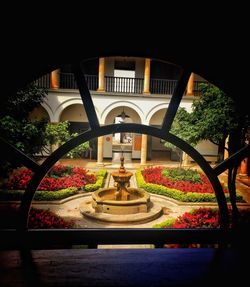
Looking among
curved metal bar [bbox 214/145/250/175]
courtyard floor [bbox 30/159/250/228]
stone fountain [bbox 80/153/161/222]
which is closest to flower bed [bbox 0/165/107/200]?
courtyard floor [bbox 30/159/250/228]

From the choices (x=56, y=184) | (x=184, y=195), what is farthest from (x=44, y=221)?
(x=184, y=195)

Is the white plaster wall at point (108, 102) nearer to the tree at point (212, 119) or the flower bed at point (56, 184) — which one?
the flower bed at point (56, 184)

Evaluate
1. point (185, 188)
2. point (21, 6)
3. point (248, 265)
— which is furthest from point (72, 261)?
point (185, 188)

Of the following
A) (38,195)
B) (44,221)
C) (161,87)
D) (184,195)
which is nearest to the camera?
(44,221)

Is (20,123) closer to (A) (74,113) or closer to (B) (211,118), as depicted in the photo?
(B) (211,118)

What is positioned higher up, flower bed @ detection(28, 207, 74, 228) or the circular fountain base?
flower bed @ detection(28, 207, 74, 228)

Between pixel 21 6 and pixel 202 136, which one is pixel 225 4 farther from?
pixel 202 136

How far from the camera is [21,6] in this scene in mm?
1563

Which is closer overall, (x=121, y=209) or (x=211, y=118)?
(x=121, y=209)

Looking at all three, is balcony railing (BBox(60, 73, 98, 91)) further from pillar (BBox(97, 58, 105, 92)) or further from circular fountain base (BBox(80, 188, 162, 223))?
circular fountain base (BBox(80, 188, 162, 223))

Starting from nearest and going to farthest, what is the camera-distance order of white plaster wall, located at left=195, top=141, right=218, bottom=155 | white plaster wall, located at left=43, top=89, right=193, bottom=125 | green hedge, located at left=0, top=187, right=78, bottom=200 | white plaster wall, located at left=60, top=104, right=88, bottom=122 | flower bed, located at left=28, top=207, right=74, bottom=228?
1. flower bed, located at left=28, top=207, right=74, bottom=228
2. green hedge, located at left=0, top=187, right=78, bottom=200
3. white plaster wall, located at left=43, top=89, right=193, bottom=125
4. white plaster wall, located at left=60, top=104, right=88, bottom=122
5. white plaster wall, located at left=195, top=141, right=218, bottom=155

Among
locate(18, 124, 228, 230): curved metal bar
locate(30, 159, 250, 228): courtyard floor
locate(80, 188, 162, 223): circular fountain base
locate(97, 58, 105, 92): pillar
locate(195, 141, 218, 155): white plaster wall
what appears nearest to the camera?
locate(18, 124, 228, 230): curved metal bar

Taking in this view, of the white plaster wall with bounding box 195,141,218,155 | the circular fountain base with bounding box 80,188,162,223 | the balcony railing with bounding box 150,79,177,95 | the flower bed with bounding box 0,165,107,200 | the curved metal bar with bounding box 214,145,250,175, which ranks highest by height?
the balcony railing with bounding box 150,79,177,95

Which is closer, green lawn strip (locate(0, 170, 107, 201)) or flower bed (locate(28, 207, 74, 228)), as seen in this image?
flower bed (locate(28, 207, 74, 228))
